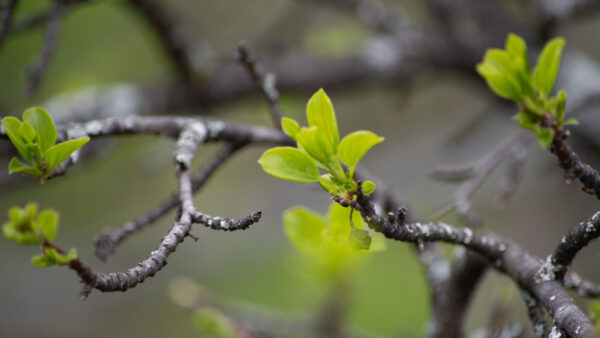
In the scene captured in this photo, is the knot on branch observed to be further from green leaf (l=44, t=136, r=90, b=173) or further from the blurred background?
the blurred background

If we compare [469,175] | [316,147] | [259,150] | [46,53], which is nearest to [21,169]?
[316,147]

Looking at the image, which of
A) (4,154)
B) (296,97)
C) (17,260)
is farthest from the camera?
(17,260)

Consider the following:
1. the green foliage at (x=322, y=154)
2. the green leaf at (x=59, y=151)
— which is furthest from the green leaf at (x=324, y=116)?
the green leaf at (x=59, y=151)

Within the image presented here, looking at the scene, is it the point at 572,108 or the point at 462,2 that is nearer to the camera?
the point at 572,108

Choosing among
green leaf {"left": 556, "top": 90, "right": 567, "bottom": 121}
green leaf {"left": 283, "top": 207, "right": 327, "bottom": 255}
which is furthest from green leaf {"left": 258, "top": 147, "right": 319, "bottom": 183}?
green leaf {"left": 556, "top": 90, "right": 567, "bottom": 121}

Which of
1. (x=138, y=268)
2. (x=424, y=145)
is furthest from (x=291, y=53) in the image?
(x=424, y=145)

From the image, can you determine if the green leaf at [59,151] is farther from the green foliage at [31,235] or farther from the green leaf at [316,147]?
the green leaf at [316,147]

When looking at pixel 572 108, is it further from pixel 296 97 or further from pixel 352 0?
pixel 296 97
